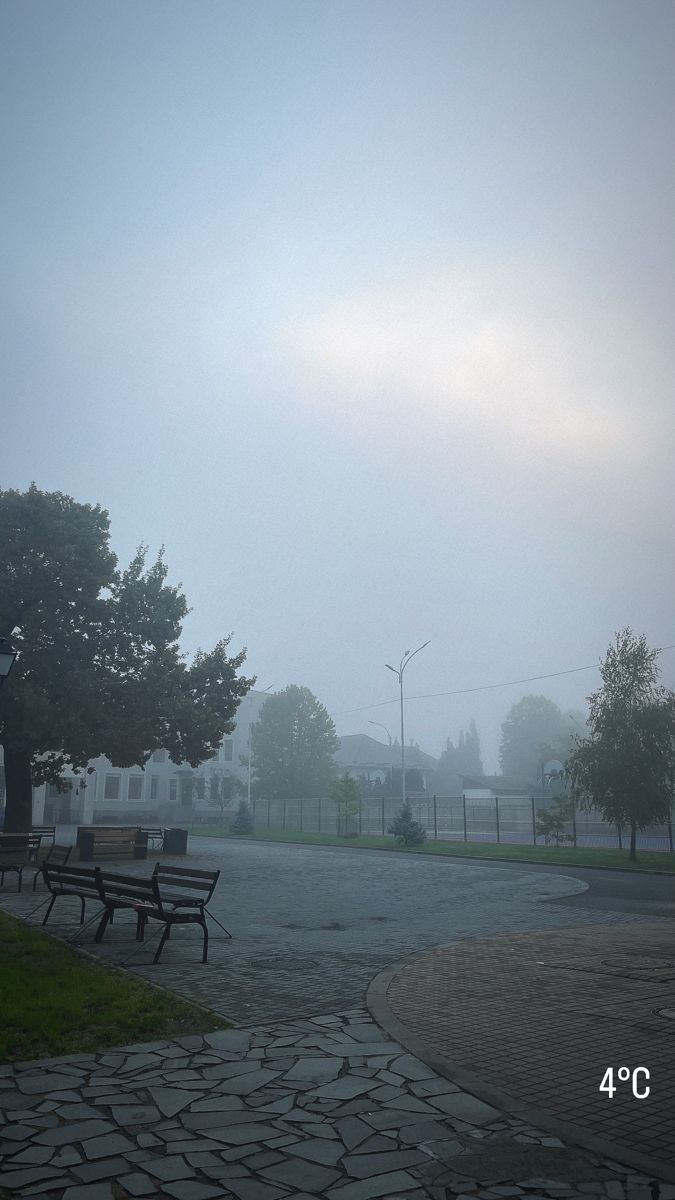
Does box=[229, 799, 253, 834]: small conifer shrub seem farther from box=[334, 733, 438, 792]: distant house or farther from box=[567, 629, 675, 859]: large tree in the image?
box=[334, 733, 438, 792]: distant house

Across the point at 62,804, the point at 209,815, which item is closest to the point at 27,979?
the point at 62,804

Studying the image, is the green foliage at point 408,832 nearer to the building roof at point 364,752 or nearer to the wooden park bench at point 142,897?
the wooden park bench at point 142,897

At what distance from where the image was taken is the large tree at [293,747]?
249ft

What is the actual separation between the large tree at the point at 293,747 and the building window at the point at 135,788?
10.1m

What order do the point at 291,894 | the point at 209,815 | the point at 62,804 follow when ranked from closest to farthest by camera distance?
the point at 291,894, the point at 62,804, the point at 209,815

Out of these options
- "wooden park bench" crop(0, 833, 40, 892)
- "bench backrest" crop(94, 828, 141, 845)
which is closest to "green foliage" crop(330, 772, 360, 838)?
"bench backrest" crop(94, 828, 141, 845)

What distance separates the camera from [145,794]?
7400 cm

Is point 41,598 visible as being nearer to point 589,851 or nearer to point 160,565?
point 160,565

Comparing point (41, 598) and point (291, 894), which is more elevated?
point (41, 598)

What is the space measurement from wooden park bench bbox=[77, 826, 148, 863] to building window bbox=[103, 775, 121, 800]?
43386 mm

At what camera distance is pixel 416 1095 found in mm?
5641

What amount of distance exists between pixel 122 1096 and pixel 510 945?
766cm

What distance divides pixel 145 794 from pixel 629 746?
173 ft

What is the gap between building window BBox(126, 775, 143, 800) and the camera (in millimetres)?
72688
